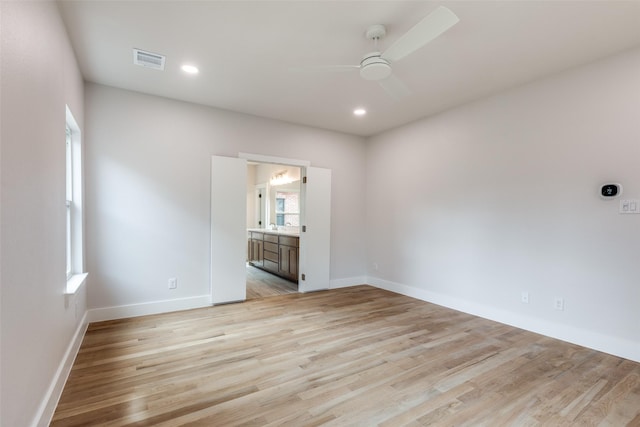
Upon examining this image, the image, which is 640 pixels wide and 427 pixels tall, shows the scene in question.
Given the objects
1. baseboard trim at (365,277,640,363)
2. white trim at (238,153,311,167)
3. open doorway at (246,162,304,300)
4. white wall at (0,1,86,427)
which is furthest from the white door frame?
white wall at (0,1,86,427)

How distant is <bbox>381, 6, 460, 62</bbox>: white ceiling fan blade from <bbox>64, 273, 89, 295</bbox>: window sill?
307cm

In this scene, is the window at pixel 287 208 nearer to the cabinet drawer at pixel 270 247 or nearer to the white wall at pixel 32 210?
the cabinet drawer at pixel 270 247

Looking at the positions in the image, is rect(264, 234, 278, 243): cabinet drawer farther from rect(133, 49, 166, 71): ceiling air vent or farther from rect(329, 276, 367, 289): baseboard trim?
rect(133, 49, 166, 71): ceiling air vent

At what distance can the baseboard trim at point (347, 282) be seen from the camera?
16.5 ft

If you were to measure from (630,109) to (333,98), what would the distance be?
281 cm

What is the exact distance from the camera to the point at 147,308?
355 centimetres

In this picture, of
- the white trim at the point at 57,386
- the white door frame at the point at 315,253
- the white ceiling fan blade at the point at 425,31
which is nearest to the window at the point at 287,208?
the white door frame at the point at 315,253

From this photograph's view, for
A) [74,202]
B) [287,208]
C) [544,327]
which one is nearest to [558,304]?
[544,327]

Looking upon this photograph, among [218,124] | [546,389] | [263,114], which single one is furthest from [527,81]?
[218,124]

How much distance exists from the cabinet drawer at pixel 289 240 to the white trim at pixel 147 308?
1.73 meters

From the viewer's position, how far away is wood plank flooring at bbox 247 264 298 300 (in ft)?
15.2

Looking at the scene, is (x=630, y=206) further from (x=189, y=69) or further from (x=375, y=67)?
(x=189, y=69)

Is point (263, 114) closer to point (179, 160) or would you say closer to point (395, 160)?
point (179, 160)

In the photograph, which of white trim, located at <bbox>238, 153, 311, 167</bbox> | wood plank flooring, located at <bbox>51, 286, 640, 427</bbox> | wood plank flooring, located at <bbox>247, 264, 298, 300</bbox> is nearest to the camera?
wood plank flooring, located at <bbox>51, 286, 640, 427</bbox>
